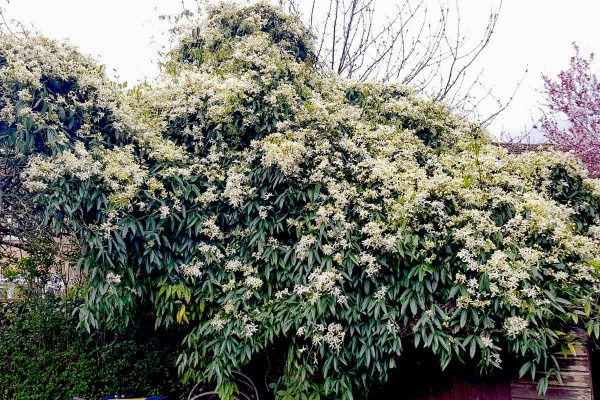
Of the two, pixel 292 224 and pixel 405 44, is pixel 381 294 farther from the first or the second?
pixel 405 44

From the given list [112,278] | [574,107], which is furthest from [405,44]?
[112,278]

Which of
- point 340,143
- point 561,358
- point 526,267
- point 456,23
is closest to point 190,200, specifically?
point 340,143

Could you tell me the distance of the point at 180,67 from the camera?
516cm

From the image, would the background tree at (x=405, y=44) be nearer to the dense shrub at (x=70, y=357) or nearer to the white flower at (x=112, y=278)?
the white flower at (x=112, y=278)

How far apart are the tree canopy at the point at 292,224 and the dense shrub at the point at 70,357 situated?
2.45ft

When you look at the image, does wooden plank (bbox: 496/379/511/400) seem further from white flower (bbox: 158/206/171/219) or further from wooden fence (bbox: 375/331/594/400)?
white flower (bbox: 158/206/171/219)

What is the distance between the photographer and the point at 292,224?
3.70m

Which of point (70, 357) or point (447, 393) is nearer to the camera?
point (447, 393)

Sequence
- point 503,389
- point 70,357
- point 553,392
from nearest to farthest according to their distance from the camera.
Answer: point 553,392
point 503,389
point 70,357

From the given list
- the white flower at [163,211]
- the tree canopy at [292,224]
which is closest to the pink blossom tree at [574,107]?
the tree canopy at [292,224]

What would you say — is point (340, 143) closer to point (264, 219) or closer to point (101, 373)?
point (264, 219)

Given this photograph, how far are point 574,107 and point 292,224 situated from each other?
7.78 meters

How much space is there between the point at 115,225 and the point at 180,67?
2.58 metres

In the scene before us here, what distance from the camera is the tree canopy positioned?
3.19 metres
